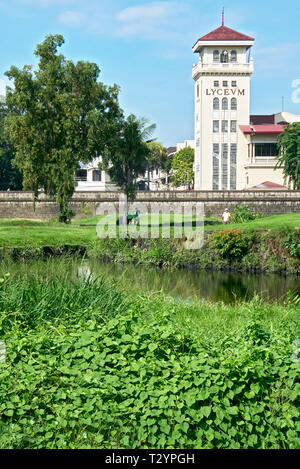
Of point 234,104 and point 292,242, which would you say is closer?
point 292,242

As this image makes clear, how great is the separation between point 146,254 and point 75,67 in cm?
1303

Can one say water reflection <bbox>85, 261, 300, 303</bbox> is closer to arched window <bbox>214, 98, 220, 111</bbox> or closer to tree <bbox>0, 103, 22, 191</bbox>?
tree <bbox>0, 103, 22, 191</bbox>

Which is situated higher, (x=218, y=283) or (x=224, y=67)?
(x=224, y=67)

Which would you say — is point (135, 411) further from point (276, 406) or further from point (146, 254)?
point (146, 254)

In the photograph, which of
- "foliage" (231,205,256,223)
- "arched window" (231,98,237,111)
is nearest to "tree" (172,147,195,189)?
"arched window" (231,98,237,111)

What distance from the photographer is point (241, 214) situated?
35.9m

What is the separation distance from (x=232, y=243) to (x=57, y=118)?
13506 millimetres

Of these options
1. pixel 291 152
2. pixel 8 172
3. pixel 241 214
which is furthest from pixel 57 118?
pixel 291 152

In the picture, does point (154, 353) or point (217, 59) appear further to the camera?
point (217, 59)

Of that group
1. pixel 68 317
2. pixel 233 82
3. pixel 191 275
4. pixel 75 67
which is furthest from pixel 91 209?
pixel 68 317

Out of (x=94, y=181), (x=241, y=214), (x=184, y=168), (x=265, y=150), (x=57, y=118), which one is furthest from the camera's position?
(x=184, y=168)

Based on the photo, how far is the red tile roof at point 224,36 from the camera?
60.1 m

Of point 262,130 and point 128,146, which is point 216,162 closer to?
point 262,130

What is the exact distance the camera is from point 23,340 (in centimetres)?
512
